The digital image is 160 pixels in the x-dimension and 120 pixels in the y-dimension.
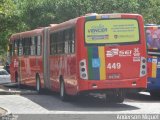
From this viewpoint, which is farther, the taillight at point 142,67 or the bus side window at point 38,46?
the bus side window at point 38,46

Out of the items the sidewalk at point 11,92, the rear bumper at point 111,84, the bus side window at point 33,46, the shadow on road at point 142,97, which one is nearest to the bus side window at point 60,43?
the rear bumper at point 111,84

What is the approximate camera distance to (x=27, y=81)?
27688mm

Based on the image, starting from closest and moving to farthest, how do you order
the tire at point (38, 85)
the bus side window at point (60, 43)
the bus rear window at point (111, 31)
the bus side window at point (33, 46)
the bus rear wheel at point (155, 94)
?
the bus rear window at point (111, 31) < the bus side window at point (60, 43) < the bus rear wheel at point (155, 94) < the tire at point (38, 85) < the bus side window at point (33, 46)

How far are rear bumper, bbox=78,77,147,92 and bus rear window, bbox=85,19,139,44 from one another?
1.30 m

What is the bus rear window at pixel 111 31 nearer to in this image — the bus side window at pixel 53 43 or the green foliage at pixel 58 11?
the bus side window at pixel 53 43

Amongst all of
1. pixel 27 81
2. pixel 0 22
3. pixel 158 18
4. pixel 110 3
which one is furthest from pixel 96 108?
pixel 158 18

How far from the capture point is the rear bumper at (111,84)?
58.3 feet

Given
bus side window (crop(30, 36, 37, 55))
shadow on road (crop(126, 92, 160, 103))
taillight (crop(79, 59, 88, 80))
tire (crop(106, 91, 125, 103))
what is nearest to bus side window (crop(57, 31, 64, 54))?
tire (crop(106, 91, 125, 103))

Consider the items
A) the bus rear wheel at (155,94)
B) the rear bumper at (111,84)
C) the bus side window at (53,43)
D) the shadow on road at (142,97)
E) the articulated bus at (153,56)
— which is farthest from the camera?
the bus rear wheel at (155,94)

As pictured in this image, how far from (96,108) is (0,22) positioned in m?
19.8

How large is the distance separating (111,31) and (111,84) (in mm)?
1766

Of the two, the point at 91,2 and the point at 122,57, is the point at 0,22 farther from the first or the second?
the point at 122,57

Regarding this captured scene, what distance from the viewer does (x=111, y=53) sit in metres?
18.1

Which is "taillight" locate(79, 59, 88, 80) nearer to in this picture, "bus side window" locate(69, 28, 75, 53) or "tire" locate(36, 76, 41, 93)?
"bus side window" locate(69, 28, 75, 53)
